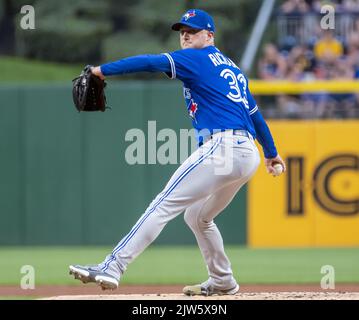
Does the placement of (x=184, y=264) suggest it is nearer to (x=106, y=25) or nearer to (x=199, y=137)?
(x=199, y=137)

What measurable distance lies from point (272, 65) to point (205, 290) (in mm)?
6938

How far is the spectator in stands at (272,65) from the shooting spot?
43.7 feet

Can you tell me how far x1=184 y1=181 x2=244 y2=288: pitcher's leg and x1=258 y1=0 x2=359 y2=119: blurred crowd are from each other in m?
5.59

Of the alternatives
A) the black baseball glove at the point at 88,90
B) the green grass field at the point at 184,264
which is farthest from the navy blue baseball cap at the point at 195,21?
the green grass field at the point at 184,264

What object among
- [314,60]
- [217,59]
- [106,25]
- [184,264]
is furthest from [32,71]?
[217,59]

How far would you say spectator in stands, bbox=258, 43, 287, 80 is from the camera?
1331 cm

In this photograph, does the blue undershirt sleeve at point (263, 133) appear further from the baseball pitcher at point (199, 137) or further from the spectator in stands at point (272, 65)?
the spectator in stands at point (272, 65)

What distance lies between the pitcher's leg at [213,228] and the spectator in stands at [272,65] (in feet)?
21.8

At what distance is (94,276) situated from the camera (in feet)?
20.3

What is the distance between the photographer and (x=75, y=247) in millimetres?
12406

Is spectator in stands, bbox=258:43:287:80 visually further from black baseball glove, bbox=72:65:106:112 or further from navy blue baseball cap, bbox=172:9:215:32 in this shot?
black baseball glove, bbox=72:65:106:112

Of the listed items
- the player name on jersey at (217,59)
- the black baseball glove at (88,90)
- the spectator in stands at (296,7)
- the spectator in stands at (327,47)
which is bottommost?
the black baseball glove at (88,90)

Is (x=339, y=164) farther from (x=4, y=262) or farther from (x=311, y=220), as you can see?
(x=4, y=262)

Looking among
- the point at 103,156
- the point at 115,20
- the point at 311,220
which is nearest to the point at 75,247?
the point at 103,156
